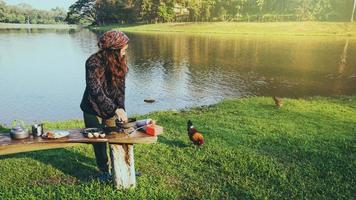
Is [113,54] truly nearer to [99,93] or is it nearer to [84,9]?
[99,93]

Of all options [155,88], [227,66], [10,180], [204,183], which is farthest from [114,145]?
[227,66]

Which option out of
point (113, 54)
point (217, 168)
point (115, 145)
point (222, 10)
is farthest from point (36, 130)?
point (222, 10)

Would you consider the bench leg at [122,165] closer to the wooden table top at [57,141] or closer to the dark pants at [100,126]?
the wooden table top at [57,141]

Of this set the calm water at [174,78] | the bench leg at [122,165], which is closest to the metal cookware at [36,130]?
the bench leg at [122,165]

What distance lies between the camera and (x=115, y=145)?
6.98 metres

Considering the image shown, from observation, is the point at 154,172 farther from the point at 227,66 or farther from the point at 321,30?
the point at 321,30

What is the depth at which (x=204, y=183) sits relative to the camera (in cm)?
802

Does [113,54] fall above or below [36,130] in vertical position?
above

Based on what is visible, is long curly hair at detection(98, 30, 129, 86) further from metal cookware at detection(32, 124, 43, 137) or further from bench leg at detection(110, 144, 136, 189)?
metal cookware at detection(32, 124, 43, 137)

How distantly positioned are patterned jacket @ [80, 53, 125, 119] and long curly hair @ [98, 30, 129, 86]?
0.10m

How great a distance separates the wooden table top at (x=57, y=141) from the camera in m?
6.49

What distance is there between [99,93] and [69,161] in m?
2.93

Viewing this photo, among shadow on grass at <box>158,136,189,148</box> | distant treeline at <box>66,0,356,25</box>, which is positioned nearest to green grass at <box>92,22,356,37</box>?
distant treeline at <box>66,0,356,25</box>

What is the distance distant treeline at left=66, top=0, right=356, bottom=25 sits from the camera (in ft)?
353
